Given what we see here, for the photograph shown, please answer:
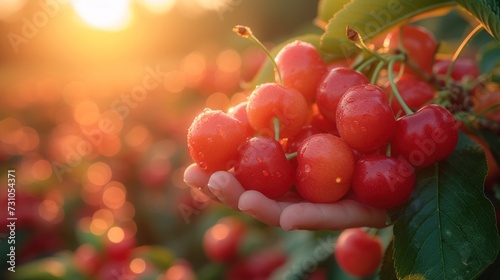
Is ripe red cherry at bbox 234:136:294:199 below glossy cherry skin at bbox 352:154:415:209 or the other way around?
the other way around

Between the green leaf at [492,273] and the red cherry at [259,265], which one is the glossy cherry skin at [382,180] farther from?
the red cherry at [259,265]

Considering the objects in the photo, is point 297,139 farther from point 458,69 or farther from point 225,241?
point 225,241

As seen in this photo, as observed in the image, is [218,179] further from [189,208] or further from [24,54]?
[24,54]

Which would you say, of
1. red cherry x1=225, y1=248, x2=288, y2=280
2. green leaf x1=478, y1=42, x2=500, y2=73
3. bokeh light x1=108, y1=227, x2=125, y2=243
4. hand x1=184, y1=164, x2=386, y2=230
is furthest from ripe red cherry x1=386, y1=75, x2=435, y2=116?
bokeh light x1=108, y1=227, x2=125, y2=243

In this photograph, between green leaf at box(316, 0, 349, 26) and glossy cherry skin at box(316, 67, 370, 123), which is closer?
glossy cherry skin at box(316, 67, 370, 123)

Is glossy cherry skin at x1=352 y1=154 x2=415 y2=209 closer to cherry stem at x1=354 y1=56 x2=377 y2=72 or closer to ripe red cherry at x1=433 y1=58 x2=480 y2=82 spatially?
cherry stem at x1=354 y1=56 x2=377 y2=72

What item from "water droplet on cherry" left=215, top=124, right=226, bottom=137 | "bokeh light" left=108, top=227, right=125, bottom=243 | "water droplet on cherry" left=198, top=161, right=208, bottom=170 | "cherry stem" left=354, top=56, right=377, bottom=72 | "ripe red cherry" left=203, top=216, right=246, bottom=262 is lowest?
"ripe red cherry" left=203, top=216, right=246, bottom=262
